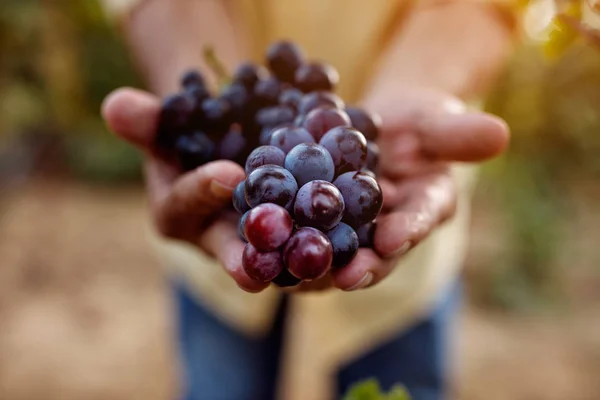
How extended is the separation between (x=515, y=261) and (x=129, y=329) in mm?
1997

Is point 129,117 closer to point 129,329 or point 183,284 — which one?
point 183,284

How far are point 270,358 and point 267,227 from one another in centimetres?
99

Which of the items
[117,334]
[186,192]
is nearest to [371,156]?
[186,192]

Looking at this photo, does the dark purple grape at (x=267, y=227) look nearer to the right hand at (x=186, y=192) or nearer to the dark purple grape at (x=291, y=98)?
the right hand at (x=186, y=192)

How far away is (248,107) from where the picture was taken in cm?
99

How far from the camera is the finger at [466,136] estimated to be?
981 mm

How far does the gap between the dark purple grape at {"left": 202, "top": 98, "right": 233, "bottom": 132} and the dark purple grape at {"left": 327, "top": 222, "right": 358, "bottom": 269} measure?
0.33 metres

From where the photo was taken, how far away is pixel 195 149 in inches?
38.2

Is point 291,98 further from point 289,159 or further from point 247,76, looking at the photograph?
point 289,159

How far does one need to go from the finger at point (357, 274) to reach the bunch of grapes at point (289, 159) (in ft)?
0.04

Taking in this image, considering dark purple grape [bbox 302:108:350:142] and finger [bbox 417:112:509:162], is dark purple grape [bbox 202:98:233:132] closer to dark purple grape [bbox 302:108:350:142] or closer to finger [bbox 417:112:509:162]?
dark purple grape [bbox 302:108:350:142]

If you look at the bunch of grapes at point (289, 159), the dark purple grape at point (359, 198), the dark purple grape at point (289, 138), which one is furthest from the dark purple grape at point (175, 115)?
the dark purple grape at point (359, 198)

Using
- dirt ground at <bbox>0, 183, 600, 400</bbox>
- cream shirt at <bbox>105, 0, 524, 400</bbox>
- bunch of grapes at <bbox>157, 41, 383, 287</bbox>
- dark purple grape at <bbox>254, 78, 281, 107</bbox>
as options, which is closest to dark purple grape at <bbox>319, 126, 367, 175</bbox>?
bunch of grapes at <bbox>157, 41, 383, 287</bbox>

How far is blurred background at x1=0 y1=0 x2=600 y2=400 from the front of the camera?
2.86m
